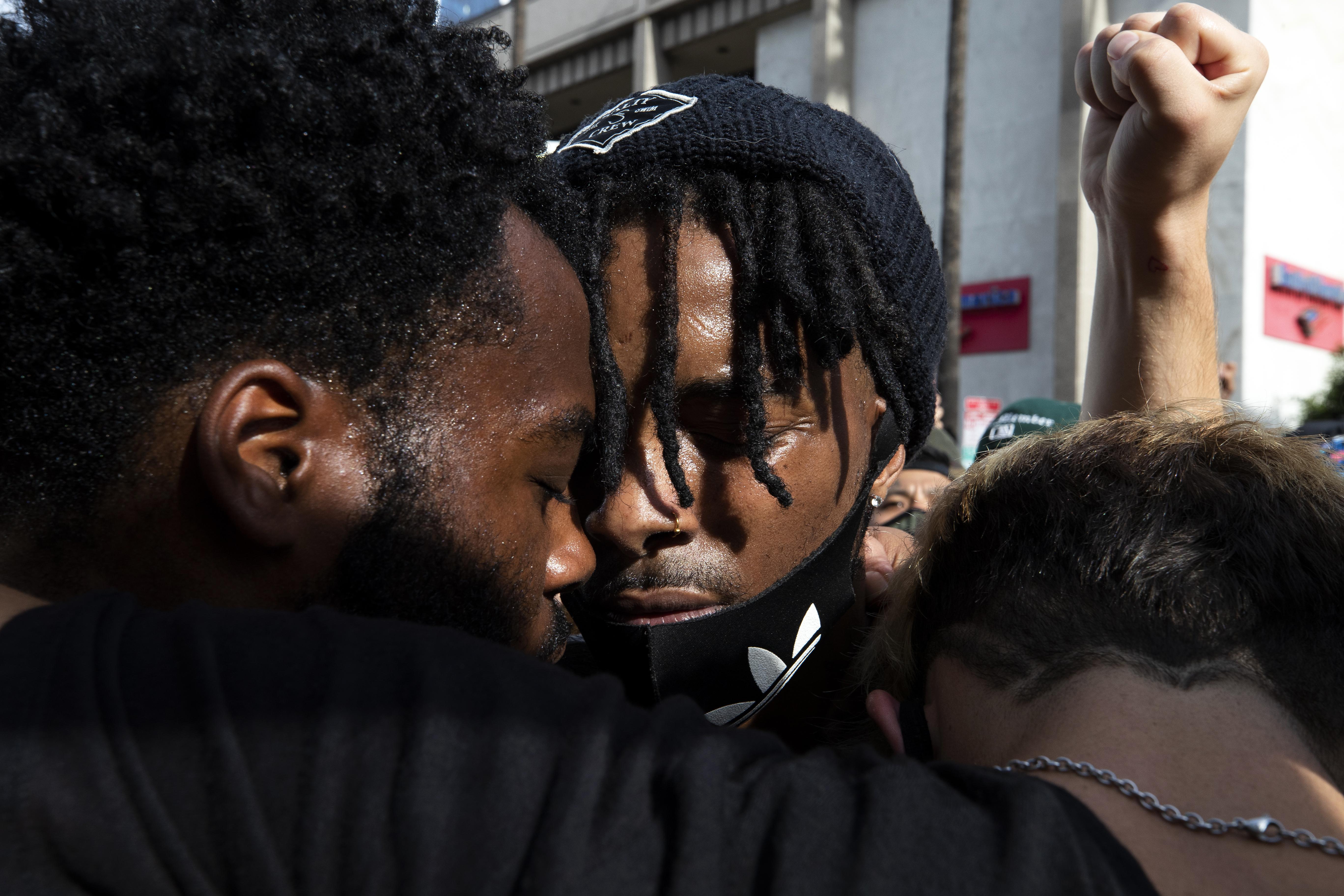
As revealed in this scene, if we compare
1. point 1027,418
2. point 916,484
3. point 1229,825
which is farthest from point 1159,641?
point 916,484

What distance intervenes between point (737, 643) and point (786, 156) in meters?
1.02

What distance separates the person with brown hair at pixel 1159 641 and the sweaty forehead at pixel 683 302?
0.60 meters

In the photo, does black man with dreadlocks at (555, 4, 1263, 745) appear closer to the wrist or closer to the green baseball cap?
the wrist

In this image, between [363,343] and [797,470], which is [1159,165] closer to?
[797,470]

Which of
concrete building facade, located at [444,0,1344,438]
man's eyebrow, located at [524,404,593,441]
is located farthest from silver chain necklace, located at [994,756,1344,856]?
concrete building facade, located at [444,0,1344,438]

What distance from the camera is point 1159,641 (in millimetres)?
1248

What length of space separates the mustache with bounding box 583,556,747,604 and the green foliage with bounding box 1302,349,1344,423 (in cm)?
1640

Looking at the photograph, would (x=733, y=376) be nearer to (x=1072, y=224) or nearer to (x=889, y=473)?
(x=889, y=473)

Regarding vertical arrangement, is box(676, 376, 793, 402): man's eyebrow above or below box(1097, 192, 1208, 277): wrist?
below

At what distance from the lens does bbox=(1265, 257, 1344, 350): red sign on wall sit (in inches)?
584

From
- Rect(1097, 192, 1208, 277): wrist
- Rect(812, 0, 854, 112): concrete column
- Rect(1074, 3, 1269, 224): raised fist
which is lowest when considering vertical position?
Rect(1097, 192, 1208, 277): wrist

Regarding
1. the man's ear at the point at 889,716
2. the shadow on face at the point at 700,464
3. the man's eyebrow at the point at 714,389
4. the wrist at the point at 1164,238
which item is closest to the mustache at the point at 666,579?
the shadow on face at the point at 700,464

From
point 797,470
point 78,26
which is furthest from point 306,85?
point 797,470

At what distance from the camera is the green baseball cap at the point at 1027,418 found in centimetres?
466
